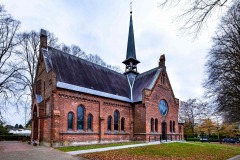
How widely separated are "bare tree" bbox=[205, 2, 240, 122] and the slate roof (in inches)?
440

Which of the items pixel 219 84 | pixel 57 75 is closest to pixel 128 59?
pixel 57 75

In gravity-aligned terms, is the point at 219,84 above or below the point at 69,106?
above

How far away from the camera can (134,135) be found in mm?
27578

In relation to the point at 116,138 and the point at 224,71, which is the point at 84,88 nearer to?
the point at 116,138

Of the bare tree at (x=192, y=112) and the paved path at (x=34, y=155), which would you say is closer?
the paved path at (x=34, y=155)

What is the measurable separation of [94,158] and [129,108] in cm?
1575

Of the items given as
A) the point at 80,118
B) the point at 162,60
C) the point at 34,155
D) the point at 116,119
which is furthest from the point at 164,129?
the point at 34,155

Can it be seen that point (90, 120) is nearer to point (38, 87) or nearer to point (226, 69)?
point (38, 87)

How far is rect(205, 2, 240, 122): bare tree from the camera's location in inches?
618

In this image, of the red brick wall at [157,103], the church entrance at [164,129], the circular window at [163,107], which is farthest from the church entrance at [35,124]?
the church entrance at [164,129]

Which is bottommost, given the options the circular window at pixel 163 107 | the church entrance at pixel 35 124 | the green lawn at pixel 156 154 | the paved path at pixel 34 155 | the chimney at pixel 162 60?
the green lawn at pixel 156 154

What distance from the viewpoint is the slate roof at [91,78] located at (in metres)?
22.8

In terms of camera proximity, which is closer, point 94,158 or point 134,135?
point 94,158

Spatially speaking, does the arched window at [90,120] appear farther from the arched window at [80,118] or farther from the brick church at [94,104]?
the arched window at [80,118]
